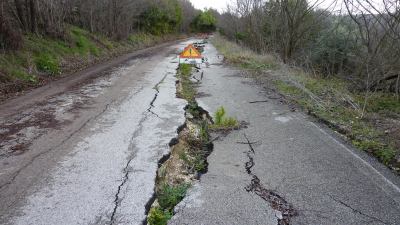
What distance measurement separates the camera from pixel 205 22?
83812mm

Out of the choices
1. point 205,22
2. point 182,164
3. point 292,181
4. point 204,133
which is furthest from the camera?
point 205,22

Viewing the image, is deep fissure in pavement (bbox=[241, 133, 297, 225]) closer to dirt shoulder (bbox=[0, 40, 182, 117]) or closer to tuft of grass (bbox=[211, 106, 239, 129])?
tuft of grass (bbox=[211, 106, 239, 129])

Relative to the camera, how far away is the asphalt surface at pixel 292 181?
3.59 meters

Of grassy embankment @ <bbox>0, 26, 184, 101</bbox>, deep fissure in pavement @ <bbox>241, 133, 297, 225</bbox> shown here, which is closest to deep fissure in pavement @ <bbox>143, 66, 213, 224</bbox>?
deep fissure in pavement @ <bbox>241, 133, 297, 225</bbox>

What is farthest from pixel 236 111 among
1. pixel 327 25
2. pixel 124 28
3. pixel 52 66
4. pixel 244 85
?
pixel 124 28

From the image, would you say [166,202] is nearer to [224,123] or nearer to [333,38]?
[224,123]

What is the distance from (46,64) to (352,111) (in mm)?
11044

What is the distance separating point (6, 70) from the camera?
1112 cm

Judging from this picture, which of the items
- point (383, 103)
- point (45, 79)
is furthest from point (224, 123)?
point (45, 79)

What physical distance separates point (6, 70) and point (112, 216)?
9.44 meters

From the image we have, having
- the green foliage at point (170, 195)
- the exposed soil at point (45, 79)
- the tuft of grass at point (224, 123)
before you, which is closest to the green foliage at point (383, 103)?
the tuft of grass at point (224, 123)

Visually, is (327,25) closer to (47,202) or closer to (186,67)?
(186,67)

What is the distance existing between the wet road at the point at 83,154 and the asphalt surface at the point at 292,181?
2.44ft

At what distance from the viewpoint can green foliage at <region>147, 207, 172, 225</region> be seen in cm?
349
